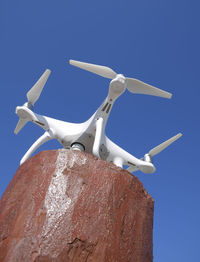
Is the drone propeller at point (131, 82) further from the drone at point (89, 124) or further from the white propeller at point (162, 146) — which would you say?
the white propeller at point (162, 146)

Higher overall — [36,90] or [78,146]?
[36,90]

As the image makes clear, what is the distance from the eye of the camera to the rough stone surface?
4.77 meters

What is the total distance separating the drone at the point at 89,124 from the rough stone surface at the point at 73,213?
2.86 m

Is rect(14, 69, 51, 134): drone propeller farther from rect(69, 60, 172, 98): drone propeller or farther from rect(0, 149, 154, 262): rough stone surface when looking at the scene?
rect(0, 149, 154, 262): rough stone surface

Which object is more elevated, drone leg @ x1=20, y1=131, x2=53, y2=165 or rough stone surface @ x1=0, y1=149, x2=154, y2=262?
drone leg @ x1=20, y1=131, x2=53, y2=165

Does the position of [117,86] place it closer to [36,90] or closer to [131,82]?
[131,82]

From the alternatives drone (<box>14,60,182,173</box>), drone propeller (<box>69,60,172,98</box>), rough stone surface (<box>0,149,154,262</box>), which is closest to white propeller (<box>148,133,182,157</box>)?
drone (<box>14,60,182,173</box>)

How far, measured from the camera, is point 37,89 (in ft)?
34.2

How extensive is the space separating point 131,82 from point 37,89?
3.88 meters

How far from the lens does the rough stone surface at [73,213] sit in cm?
477

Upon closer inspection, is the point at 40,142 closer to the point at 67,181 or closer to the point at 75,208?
the point at 67,181

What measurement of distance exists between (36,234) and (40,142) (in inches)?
188

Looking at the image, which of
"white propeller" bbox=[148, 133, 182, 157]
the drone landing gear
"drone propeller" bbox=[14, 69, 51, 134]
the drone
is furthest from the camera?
"white propeller" bbox=[148, 133, 182, 157]

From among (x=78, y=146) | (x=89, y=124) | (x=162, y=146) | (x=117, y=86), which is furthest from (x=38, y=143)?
(x=162, y=146)
